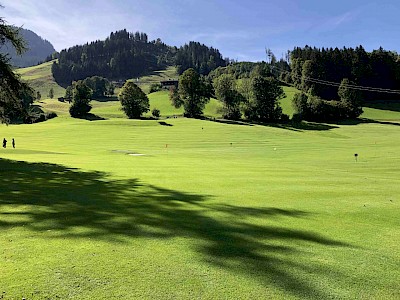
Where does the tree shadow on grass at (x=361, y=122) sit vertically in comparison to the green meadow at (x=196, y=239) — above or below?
above

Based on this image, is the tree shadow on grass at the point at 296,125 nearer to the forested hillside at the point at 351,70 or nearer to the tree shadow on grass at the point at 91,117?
the tree shadow on grass at the point at 91,117

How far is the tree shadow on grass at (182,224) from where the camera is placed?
7201mm

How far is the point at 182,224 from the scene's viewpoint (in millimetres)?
10172

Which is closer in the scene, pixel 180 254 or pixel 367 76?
pixel 180 254

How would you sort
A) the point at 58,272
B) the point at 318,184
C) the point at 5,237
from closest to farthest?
the point at 58,272 → the point at 5,237 → the point at 318,184

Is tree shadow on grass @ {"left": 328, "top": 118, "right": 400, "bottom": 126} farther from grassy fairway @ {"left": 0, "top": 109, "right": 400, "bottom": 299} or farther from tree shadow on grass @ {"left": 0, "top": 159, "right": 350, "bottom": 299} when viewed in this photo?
tree shadow on grass @ {"left": 0, "top": 159, "right": 350, "bottom": 299}

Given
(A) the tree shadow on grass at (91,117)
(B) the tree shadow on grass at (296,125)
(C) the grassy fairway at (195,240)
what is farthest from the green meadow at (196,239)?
(A) the tree shadow on grass at (91,117)

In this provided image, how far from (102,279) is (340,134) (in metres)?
97.1

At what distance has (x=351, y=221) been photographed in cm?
1145

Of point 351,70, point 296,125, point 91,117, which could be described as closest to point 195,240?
point 296,125

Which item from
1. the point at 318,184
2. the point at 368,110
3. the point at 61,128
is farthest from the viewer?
the point at 368,110

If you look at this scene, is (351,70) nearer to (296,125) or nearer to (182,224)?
(296,125)

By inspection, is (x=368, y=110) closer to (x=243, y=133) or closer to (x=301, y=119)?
(x=301, y=119)

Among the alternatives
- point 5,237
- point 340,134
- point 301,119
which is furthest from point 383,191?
point 301,119
